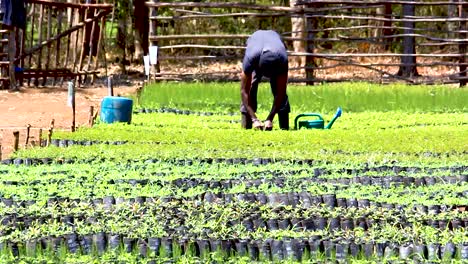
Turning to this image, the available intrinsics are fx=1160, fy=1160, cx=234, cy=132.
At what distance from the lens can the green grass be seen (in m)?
15.2

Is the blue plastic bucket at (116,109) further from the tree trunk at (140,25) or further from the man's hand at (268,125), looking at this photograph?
the tree trunk at (140,25)

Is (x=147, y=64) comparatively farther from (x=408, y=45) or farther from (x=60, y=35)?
(x=408, y=45)

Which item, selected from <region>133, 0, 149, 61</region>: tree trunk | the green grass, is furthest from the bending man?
<region>133, 0, 149, 61</region>: tree trunk

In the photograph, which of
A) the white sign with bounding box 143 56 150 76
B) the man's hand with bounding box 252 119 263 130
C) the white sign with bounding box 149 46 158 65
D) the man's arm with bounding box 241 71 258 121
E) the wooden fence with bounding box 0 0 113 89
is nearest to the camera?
the man's hand with bounding box 252 119 263 130

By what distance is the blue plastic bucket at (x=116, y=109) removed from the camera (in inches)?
493

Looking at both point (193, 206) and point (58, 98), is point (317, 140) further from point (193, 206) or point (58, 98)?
point (58, 98)

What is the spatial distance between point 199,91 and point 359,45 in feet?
35.3

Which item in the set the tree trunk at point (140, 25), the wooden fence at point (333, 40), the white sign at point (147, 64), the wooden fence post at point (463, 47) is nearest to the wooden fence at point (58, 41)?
the wooden fence at point (333, 40)

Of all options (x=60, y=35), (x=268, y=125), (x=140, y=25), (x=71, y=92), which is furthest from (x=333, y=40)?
(x=71, y=92)

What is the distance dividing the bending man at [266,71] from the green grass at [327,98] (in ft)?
8.21

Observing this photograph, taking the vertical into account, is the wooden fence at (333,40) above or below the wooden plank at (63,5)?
below

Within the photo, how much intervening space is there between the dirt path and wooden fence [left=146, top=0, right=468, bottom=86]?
4.75 ft

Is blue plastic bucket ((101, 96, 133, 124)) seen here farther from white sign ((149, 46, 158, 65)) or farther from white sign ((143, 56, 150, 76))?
white sign ((149, 46, 158, 65))

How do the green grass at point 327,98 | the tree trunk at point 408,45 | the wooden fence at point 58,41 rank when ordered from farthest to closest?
the tree trunk at point 408,45 < the wooden fence at point 58,41 < the green grass at point 327,98
